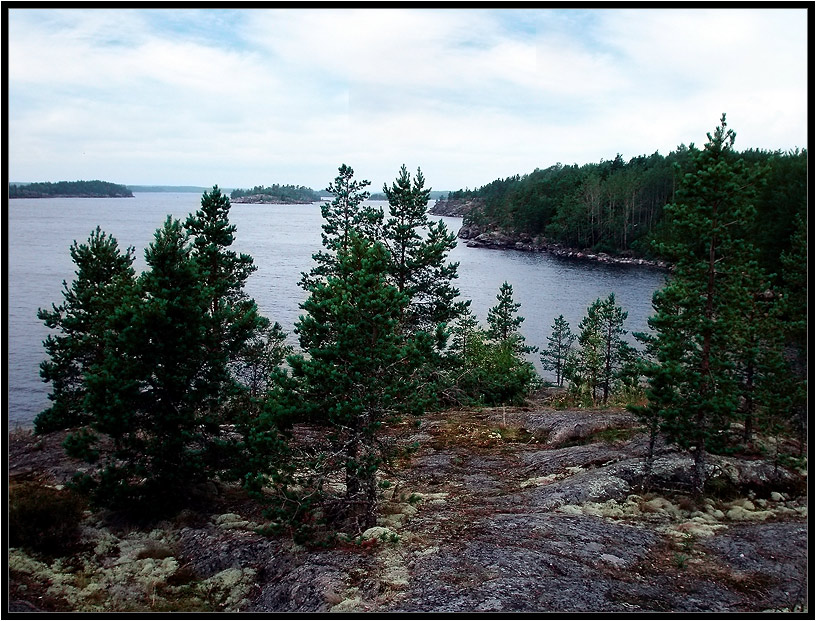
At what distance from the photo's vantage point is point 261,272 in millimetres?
57625

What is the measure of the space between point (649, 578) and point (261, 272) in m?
51.2

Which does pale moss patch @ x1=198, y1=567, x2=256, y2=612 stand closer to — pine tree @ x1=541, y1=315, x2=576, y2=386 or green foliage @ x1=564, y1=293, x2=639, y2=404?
green foliage @ x1=564, y1=293, x2=639, y2=404

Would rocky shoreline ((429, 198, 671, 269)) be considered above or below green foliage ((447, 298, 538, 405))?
above

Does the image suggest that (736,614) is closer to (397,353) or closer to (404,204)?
(397,353)

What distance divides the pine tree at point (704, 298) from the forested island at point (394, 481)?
0.06 m

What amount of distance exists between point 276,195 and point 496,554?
17492 cm

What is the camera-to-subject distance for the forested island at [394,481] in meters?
11.0

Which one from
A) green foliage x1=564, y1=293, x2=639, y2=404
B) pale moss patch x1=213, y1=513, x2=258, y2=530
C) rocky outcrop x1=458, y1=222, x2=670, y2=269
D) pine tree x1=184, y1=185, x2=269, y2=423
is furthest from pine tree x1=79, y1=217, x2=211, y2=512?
rocky outcrop x1=458, y1=222, x2=670, y2=269

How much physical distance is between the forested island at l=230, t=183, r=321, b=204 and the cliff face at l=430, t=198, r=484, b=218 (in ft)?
130

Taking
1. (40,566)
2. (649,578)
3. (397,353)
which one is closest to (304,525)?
(397,353)

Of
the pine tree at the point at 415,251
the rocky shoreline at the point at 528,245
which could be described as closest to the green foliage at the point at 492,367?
the pine tree at the point at 415,251

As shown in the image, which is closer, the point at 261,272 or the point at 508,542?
the point at 508,542

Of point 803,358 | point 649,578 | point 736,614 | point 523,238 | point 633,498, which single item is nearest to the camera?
point 736,614

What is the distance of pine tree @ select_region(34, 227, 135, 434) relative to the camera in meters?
23.2
